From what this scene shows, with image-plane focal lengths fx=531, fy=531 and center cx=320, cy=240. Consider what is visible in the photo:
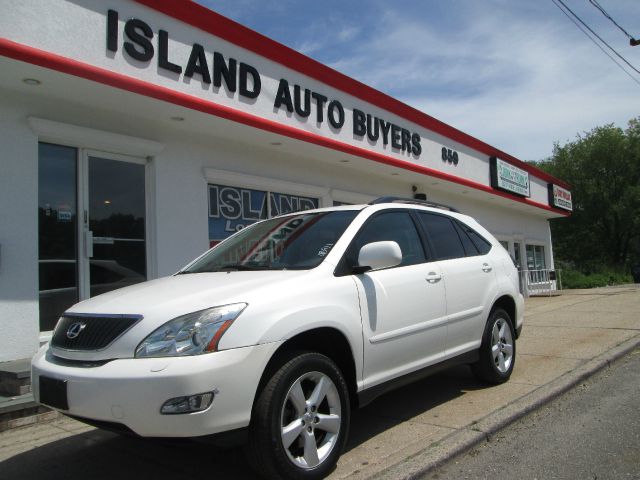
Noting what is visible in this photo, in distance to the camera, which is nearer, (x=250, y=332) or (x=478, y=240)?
(x=250, y=332)

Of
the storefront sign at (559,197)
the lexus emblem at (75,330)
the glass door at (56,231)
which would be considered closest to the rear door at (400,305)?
the lexus emblem at (75,330)

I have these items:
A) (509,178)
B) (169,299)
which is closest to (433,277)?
(169,299)

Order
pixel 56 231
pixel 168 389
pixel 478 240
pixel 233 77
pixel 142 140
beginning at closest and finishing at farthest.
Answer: pixel 168 389 < pixel 478 240 < pixel 56 231 < pixel 142 140 < pixel 233 77

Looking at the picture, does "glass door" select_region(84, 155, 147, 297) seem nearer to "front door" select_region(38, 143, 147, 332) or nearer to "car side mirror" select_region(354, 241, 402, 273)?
"front door" select_region(38, 143, 147, 332)

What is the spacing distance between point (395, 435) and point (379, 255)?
57.2 inches

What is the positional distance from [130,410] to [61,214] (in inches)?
180

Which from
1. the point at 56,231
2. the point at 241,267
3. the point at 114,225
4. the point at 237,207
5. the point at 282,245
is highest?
the point at 237,207

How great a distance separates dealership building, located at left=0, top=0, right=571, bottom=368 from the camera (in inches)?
230

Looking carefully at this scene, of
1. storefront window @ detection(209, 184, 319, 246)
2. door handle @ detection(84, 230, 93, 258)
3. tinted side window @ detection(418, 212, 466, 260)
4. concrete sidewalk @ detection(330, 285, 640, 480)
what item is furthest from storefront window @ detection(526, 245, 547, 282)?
door handle @ detection(84, 230, 93, 258)

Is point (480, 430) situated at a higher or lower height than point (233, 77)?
lower

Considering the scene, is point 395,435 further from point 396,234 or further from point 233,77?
point 233,77

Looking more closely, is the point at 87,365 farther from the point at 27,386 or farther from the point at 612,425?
the point at 612,425

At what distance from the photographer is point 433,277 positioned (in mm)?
4438

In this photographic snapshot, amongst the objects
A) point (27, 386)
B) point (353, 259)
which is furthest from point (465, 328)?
point (27, 386)
